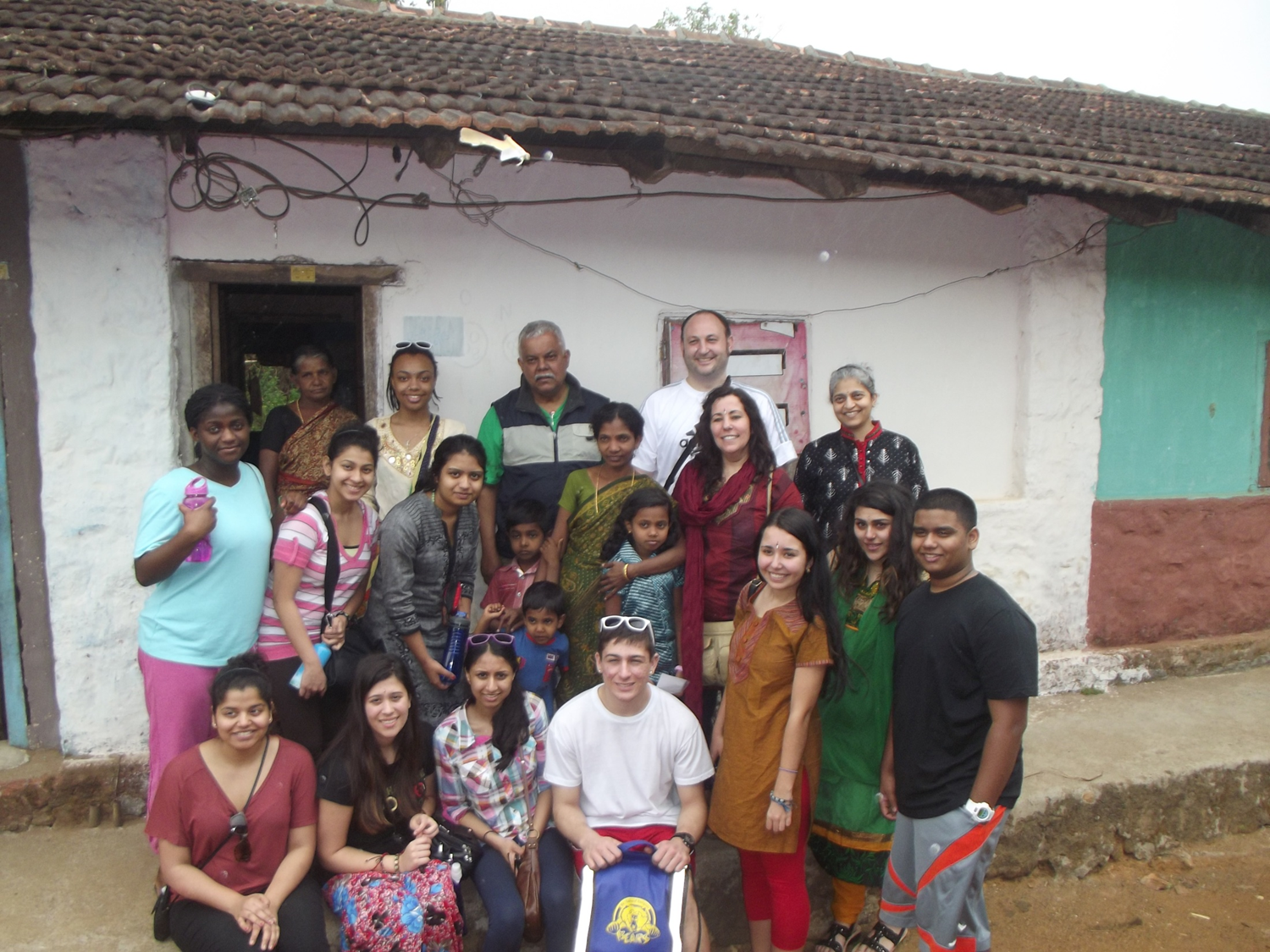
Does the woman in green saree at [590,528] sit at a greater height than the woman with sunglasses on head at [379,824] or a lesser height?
greater

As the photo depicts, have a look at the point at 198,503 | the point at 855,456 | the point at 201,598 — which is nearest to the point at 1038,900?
the point at 855,456

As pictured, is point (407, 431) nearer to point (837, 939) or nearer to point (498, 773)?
point (498, 773)

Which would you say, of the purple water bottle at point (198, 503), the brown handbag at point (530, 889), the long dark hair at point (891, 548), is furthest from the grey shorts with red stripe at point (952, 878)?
the purple water bottle at point (198, 503)

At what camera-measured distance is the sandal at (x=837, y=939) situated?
A: 3.16 m

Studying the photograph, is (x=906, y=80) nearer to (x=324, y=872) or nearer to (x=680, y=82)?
(x=680, y=82)

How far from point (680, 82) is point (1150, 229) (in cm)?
309

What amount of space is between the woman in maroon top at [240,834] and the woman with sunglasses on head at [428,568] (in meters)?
0.55

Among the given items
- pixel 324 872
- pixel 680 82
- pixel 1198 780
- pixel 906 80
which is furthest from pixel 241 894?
pixel 906 80

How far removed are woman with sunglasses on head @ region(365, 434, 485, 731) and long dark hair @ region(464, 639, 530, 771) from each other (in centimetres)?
36

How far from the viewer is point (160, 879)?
303 centimetres

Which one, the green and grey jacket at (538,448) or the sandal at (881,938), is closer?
the sandal at (881,938)

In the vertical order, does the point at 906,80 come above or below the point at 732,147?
above

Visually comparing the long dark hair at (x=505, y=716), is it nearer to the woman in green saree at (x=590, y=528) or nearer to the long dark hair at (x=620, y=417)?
the woman in green saree at (x=590, y=528)

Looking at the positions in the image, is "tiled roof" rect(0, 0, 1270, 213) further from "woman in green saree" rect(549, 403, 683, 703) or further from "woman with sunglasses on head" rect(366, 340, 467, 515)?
"woman in green saree" rect(549, 403, 683, 703)
